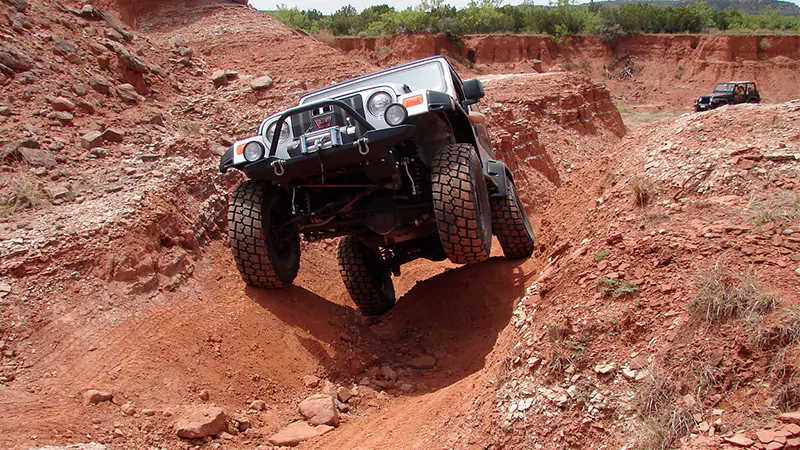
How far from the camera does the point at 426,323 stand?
25.3 feet

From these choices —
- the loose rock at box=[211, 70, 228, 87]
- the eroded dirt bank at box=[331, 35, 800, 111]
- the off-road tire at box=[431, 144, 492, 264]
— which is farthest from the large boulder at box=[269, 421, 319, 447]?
the eroded dirt bank at box=[331, 35, 800, 111]

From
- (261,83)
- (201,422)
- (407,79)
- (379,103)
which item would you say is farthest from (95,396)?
(261,83)

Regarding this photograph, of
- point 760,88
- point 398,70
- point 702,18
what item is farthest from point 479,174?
point 702,18

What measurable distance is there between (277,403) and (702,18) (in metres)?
43.4

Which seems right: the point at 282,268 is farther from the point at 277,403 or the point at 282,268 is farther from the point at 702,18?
the point at 702,18

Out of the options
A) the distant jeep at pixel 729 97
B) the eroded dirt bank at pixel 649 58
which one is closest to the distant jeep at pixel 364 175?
the distant jeep at pixel 729 97

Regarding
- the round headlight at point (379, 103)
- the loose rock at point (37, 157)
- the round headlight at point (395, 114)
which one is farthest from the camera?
the loose rock at point (37, 157)

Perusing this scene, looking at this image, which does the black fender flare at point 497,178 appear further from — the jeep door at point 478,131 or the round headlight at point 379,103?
the round headlight at point 379,103

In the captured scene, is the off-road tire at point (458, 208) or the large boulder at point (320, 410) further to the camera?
the off-road tire at point (458, 208)

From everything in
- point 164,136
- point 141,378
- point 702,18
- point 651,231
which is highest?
point 702,18

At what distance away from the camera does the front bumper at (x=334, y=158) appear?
214 inches

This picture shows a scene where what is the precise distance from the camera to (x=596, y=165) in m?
7.86

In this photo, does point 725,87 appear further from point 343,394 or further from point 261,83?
point 343,394

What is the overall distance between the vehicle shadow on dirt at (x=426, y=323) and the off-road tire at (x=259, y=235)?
27 cm
